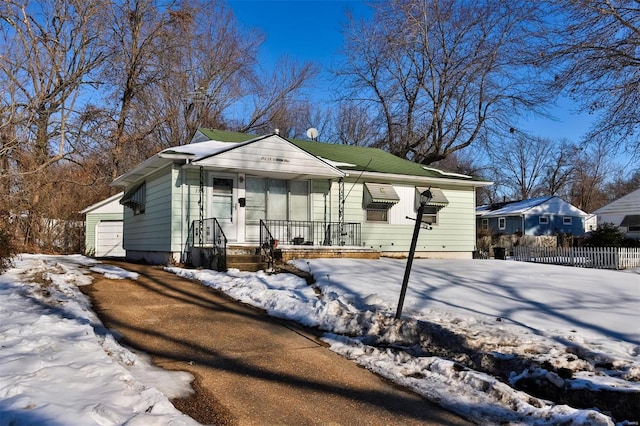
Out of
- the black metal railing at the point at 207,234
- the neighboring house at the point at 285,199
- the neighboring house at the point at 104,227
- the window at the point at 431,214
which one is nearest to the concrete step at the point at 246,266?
the black metal railing at the point at 207,234

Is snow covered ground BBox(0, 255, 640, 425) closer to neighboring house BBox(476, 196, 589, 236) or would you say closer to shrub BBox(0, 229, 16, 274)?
shrub BBox(0, 229, 16, 274)

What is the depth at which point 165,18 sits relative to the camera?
27.1m

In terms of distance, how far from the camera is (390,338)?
5.67 m

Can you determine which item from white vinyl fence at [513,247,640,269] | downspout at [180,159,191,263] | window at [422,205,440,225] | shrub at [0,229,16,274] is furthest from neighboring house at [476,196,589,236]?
shrub at [0,229,16,274]

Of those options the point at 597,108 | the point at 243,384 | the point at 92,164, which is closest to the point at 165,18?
the point at 92,164

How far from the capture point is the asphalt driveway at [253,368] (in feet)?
12.0

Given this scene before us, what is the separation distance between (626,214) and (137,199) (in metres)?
35.4

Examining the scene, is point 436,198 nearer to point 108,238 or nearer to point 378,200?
point 378,200

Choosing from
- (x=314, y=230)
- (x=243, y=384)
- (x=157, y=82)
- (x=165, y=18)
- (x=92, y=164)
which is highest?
(x=165, y=18)

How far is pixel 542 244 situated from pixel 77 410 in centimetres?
3075

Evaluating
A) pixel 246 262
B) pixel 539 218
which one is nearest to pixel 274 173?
pixel 246 262

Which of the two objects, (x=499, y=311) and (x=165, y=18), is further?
(x=165, y=18)

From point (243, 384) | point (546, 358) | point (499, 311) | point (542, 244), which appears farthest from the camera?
point (542, 244)

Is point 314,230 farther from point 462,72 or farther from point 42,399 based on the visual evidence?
point 462,72
